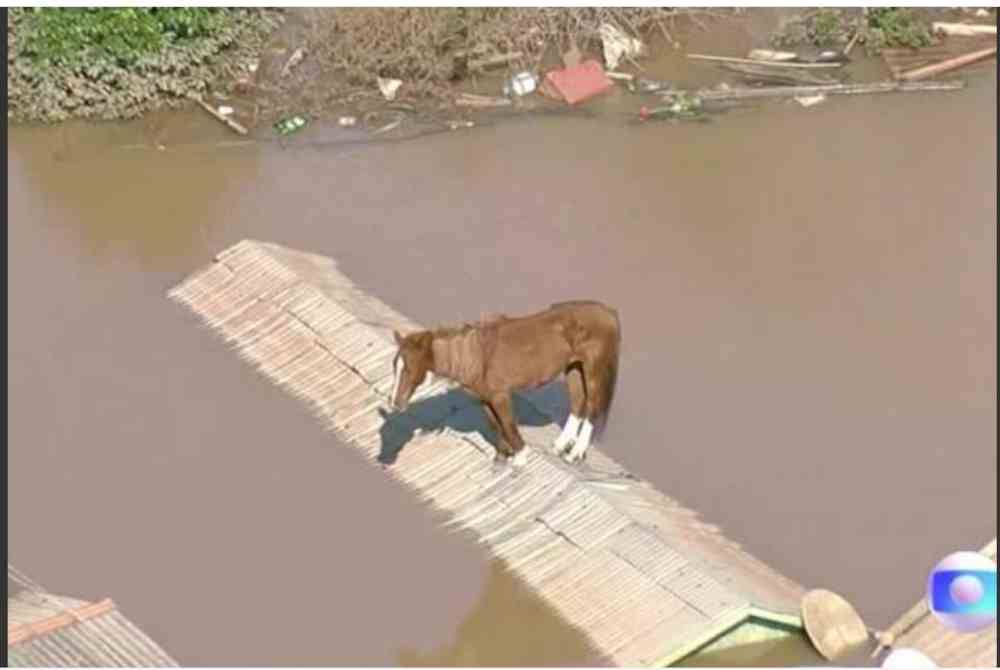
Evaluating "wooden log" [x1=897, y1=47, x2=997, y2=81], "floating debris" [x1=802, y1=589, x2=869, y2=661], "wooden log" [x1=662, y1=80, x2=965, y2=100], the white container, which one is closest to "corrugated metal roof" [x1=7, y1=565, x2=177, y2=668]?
"floating debris" [x1=802, y1=589, x2=869, y2=661]

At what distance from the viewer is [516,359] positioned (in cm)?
983

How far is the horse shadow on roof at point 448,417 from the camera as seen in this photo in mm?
10875

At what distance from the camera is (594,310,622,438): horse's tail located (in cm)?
1012

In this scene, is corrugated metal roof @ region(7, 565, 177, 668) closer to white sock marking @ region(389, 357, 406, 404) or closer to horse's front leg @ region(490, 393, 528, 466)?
white sock marking @ region(389, 357, 406, 404)

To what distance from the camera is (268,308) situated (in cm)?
1220

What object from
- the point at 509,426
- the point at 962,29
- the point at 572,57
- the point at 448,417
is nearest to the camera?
the point at 509,426

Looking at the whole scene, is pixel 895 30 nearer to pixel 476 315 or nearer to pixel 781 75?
pixel 781 75

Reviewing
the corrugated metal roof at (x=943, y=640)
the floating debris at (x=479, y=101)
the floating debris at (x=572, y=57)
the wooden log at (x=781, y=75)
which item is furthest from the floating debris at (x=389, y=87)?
the corrugated metal roof at (x=943, y=640)

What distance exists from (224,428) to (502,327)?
2560 mm

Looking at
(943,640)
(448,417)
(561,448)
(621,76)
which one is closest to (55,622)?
(448,417)

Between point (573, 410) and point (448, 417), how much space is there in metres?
0.90

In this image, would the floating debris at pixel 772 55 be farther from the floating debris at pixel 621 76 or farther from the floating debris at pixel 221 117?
the floating debris at pixel 221 117

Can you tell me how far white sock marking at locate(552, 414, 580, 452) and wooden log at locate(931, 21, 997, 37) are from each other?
6945mm
